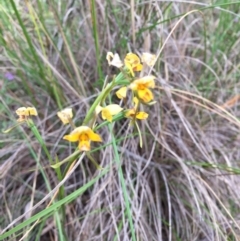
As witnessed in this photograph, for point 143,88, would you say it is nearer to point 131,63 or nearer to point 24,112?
point 131,63

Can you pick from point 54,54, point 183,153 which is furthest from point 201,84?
point 54,54

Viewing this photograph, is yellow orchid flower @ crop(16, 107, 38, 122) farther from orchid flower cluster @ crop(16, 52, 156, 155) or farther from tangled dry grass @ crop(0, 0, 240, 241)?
tangled dry grass @ crop(0, 0, 240, 241)

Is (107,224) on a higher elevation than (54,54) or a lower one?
lower

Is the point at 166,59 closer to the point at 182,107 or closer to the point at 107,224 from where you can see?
the point at 182,107

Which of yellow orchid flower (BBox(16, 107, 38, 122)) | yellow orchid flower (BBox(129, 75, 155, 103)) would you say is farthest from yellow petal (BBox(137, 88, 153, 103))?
yellow orchid flower (BBox(16, 107, 38, 122))

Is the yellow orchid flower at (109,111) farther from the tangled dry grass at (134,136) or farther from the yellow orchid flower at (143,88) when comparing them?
the tangled dry grass at (134,136)

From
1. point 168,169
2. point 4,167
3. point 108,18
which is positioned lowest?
point 168,169

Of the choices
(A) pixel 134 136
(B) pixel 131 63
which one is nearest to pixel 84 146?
(B) pixel 131 63
